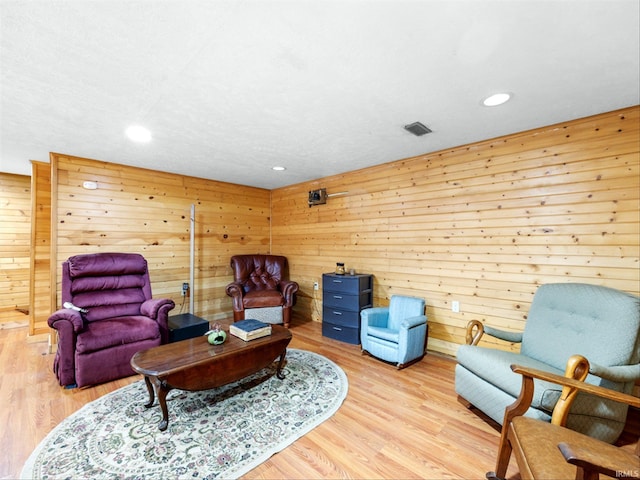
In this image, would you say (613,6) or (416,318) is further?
(416,318)

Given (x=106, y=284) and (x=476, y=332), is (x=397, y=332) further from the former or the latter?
(x=106, y=284)

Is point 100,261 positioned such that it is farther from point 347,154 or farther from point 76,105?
point 347,154

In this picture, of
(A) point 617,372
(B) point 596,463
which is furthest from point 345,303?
(B) point 596,463

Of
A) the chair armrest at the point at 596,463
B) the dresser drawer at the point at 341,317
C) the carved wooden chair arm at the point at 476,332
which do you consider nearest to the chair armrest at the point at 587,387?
the chair armrest at the point at 596,463

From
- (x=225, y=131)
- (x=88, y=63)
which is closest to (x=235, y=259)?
(x=225, y=131)

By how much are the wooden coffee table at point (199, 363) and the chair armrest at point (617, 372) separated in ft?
7.05

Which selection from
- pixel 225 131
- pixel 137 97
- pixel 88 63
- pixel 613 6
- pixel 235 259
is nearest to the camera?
pixel 613 6

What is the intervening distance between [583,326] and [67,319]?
4.19 m

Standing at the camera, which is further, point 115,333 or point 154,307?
point 154,307

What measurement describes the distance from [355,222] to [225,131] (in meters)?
2.20

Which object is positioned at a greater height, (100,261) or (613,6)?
(613,6)

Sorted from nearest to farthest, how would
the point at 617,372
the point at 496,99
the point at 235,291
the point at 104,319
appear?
the point at 617,372
the point at 496,99
the point at 104,319
the point at 235,291

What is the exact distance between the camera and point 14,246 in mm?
4465

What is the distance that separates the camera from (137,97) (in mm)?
2031
